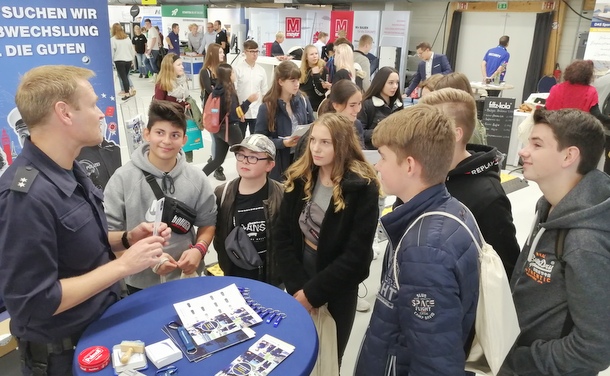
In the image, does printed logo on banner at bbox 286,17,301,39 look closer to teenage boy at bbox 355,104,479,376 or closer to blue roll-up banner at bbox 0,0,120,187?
blue roll-up banner at bbox 0,0,120,187

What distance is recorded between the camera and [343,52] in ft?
18.4

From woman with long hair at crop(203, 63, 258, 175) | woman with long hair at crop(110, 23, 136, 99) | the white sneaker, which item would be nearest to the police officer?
the white sneaker

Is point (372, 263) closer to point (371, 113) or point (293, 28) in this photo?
point (371, 113)

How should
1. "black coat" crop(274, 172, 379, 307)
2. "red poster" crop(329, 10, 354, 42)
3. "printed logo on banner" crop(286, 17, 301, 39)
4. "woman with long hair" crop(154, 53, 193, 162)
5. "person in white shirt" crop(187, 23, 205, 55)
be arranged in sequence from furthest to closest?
"person in white shirt" crop(187, 23, 205, 55) → "printed logo on banner" crop(286, 17, 301, 39) → "red poster" crop(329, 10, 354, 42) → "woman with long hair" crop(154, 53, 193, 162) → "black coat" crop(274, 172, 379, 307)

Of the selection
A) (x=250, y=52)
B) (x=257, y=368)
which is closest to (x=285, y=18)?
(x=250, y=52)

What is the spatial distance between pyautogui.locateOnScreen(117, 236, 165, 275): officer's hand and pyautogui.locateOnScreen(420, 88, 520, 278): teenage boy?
114cm

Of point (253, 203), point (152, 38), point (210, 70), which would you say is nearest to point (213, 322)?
point (253, 203)

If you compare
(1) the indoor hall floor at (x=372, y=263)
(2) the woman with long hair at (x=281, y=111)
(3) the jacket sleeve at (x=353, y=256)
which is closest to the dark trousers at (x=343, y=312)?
(3) the jacket sleeve at (x=353, y=256)

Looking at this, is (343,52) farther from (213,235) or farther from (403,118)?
(403,118)

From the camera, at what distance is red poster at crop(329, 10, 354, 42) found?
1268 cm

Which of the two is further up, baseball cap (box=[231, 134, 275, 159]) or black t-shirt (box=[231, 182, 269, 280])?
baseball cap (box=[231, 134, 275, 159])

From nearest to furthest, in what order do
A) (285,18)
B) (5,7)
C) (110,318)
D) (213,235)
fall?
(110,318), (213,235), (5,7), (285,18)

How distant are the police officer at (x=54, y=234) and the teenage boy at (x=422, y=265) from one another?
2.69ft

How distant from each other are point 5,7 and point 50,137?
209 cm
